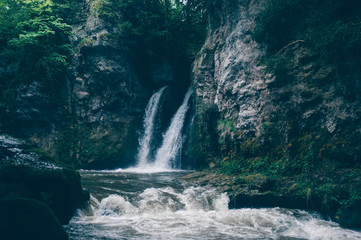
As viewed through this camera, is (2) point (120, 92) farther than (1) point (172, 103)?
No

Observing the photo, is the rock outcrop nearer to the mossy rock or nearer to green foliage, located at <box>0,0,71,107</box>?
the mossy rock

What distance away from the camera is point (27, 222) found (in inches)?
165

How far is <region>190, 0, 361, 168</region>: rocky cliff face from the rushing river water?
2960 millimetres

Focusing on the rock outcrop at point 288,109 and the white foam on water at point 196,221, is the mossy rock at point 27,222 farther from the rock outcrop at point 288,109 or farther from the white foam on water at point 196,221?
the rock outcrop at point 288,109

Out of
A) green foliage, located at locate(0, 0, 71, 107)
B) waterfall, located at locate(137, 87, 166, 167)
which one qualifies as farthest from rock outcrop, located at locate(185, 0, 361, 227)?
green foliage, located at locate(0, 0, 71, 107)

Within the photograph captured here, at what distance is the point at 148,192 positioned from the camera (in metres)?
9.08

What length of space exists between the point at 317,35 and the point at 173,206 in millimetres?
8132

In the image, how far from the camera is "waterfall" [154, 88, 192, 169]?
1681 centimetres

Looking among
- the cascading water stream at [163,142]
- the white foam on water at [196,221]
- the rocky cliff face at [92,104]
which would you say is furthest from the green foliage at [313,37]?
the rocky cliff face at [92,104]

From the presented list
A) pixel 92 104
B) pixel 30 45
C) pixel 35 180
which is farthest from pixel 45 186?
pixel 30 45

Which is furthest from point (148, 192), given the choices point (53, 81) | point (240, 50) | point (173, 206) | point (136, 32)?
point (136, 32)

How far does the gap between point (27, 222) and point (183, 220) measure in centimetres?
402

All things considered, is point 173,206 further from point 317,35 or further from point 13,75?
point 13,75

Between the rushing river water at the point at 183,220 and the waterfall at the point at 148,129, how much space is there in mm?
8499
